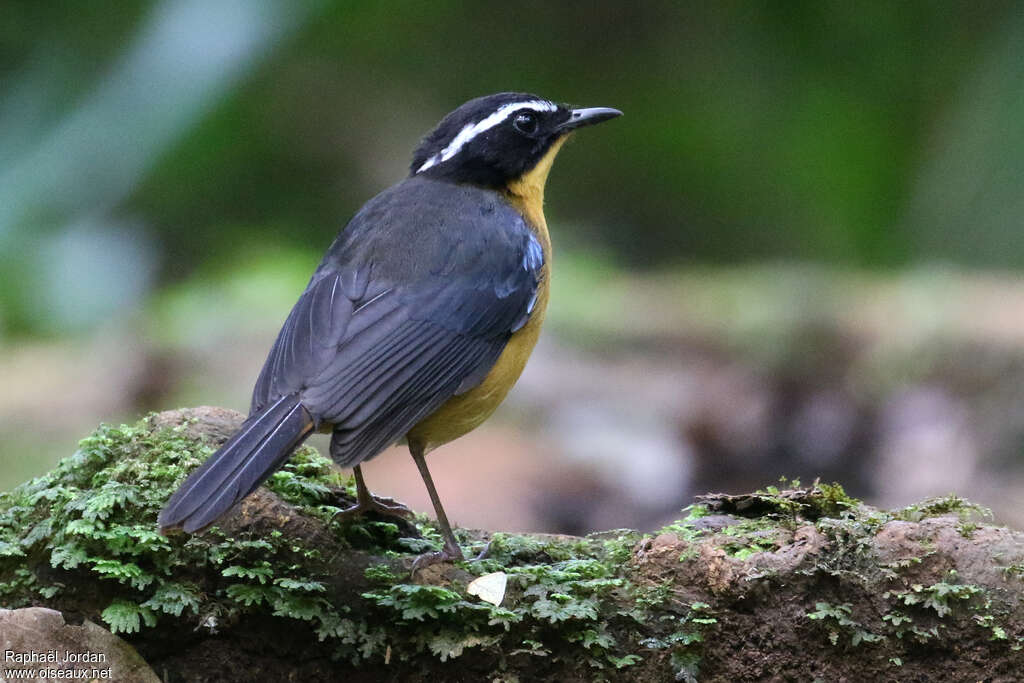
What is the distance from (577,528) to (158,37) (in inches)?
188

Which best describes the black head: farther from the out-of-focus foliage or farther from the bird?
the out-of-focus foliage

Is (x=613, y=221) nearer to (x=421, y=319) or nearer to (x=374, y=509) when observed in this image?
(x=421, y=319)

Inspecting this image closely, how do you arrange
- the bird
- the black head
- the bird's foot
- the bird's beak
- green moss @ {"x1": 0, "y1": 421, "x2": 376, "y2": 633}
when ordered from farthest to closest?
the bird's beak, the black head, the bird's foot, the bird, green moss @ {"x1": 0, "y1": 421, "x2": 376, "y2": 633}

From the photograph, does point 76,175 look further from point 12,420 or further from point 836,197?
point 836,197

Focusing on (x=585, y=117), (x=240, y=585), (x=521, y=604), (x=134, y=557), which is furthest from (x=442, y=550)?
(x=585, y=117)

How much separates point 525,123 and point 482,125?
0.18m

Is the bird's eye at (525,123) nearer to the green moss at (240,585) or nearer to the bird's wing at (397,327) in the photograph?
the bird's wing at (397,327)

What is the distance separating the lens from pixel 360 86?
1135 cm

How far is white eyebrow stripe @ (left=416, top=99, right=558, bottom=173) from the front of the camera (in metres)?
5.18

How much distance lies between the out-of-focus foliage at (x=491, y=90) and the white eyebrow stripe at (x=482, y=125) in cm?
411

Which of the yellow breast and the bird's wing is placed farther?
the yellow breast

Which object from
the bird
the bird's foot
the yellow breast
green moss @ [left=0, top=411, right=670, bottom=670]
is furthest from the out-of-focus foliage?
green moss @ [left=0, top=411, right=670, bottom=670]

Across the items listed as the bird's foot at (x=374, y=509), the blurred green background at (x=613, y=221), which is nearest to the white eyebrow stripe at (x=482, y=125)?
the bird's foot at (x=374, y=509)

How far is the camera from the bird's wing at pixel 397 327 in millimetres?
3992
